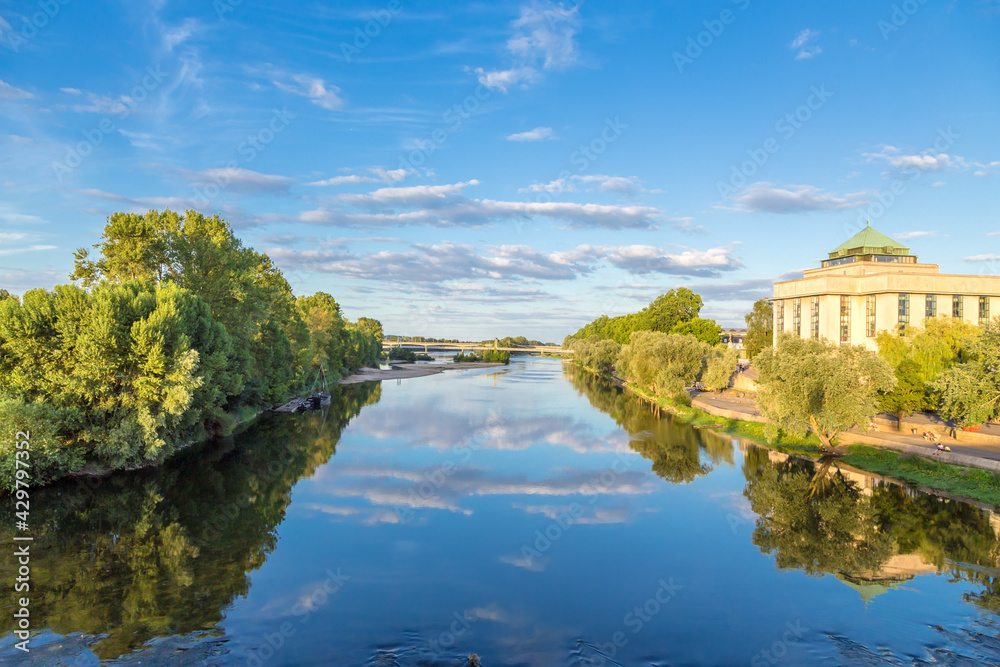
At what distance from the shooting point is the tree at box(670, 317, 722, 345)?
84.0 meters

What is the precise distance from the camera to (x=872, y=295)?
60.8 meters

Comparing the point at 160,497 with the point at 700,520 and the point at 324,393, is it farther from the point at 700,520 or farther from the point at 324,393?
the point at 324,393

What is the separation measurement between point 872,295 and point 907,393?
35.4 metres

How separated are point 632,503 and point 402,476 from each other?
10.3 meters

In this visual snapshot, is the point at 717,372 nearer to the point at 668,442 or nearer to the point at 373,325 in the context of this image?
the point at 668,442

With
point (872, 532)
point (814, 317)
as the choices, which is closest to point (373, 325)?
point (814, 317)

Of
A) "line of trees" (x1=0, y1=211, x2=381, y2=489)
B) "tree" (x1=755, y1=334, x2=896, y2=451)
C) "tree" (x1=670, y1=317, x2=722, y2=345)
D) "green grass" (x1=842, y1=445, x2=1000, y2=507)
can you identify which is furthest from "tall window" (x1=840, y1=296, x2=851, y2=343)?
"line of trees" (x1=0, y1=211, x2=381, y2=489)

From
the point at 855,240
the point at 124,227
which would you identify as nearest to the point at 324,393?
the point at 124,227

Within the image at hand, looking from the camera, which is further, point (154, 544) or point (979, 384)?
point (979, 384)

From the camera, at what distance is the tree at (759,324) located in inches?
3555

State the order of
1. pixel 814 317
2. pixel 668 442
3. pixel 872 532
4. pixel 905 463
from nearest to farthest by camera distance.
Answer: pixel 872 532 → pixel 905 463 → pixel 668 442 → pixel 814 317
